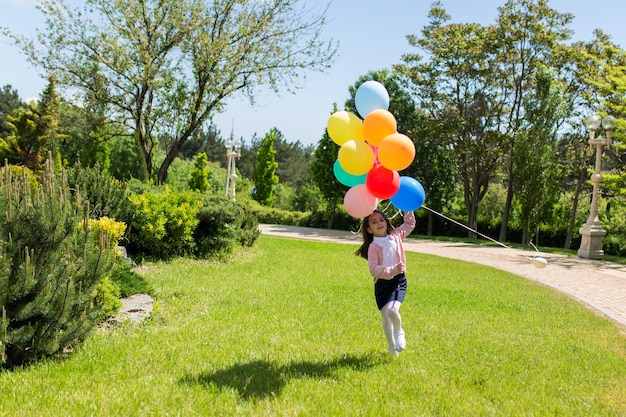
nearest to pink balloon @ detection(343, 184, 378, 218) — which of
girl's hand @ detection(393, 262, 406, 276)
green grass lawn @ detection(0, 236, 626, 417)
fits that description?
girl's hand @ detection(393, 262, 406, 276)

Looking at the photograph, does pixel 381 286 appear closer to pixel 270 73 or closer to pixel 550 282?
pixel 550 282

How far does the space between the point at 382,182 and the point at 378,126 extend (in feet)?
1.65

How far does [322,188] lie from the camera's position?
29234 mm

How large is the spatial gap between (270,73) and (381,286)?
13.8 metres

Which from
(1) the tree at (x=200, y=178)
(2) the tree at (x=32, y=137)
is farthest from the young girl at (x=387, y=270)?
(1) the tree at (x=200, y=178)

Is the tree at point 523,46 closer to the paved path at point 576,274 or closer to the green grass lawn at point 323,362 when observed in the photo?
the paved path at point 576,274

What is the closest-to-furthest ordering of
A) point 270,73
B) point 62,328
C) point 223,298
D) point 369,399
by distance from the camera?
point 369,399 < point 62,328 < point 223,298 < point 270,73

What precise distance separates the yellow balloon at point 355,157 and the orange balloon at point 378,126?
0.12 meters

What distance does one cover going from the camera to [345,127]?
491 cm

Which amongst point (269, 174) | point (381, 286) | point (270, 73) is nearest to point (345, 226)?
point (269, 174)

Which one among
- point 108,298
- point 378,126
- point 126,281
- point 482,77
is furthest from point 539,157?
point 108,298

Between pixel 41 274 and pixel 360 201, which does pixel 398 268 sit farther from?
pixel 41 274

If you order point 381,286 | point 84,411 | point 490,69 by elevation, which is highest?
point 490,69

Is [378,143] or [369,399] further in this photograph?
[378,143]
